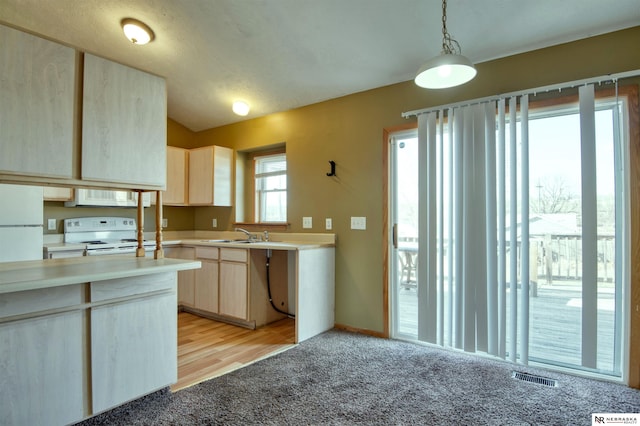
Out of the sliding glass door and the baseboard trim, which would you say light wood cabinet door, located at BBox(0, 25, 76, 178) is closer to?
the sliding glass door

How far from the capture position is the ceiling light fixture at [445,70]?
176 cm

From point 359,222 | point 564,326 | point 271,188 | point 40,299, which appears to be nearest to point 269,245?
point 359,222

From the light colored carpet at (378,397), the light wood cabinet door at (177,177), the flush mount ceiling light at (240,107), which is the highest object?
the flush mount ceiling light at (240,107)

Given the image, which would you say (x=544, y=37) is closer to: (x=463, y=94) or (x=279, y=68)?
(x=463, y=94)

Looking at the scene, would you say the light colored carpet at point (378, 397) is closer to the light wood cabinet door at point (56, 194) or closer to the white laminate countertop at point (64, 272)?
the white laminate countertop at point (64, 272)

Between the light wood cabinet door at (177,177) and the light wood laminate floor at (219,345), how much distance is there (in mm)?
1509

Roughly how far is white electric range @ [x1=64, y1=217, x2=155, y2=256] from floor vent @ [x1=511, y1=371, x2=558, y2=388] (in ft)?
12.3

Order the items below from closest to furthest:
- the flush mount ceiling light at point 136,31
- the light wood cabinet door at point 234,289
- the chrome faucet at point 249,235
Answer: the flush mount ceiling light at point 136,31 → the light wood cabinet door at point 234,289 → the chrome faucet at point 249,235

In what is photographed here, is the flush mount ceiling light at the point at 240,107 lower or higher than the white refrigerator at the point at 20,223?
higher

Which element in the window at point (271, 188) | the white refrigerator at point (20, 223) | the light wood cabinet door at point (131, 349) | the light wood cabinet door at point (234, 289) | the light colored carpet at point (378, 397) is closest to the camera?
the light wood cabinet door at point (131, 349)

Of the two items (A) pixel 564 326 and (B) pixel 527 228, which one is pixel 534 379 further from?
(B) pixel 527 228

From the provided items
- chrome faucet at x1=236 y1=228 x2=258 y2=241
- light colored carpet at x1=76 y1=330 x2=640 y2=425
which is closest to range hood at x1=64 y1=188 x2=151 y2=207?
chrome faucet at x1=236 y1=228 x2=258 y2=241

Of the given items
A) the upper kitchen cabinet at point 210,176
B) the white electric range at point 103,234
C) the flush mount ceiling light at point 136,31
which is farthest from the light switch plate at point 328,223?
the flush mount ceiling light at point 136,31

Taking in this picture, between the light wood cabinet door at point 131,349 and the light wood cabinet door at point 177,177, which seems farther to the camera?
the light wood cabinet door at point 177,177
